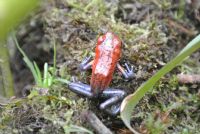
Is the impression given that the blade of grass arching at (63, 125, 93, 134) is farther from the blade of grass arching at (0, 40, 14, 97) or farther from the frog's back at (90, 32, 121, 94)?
the blade of grass arching at (0, 40, 14, 97)

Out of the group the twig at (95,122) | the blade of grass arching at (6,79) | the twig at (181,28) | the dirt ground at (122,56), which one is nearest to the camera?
the twig at (95,122)

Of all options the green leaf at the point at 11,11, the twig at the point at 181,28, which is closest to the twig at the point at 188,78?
the twig at the point at 181,28

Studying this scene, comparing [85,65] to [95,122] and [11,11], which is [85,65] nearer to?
[95,122]

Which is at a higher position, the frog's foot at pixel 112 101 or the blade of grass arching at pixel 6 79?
the blade of grass arching at pixel 6 79

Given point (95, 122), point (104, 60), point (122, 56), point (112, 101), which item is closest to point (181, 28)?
point (122, 56)

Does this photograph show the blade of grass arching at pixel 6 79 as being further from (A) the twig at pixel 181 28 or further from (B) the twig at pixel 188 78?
(A) the twig at pixel 181 28

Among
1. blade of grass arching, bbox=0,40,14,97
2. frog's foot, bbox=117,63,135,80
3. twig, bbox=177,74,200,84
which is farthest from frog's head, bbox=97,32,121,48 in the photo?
blade of grass arching, bbox=0,40,14,97

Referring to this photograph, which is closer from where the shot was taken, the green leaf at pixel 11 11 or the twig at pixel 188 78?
the green leaf at pixel 11 11
